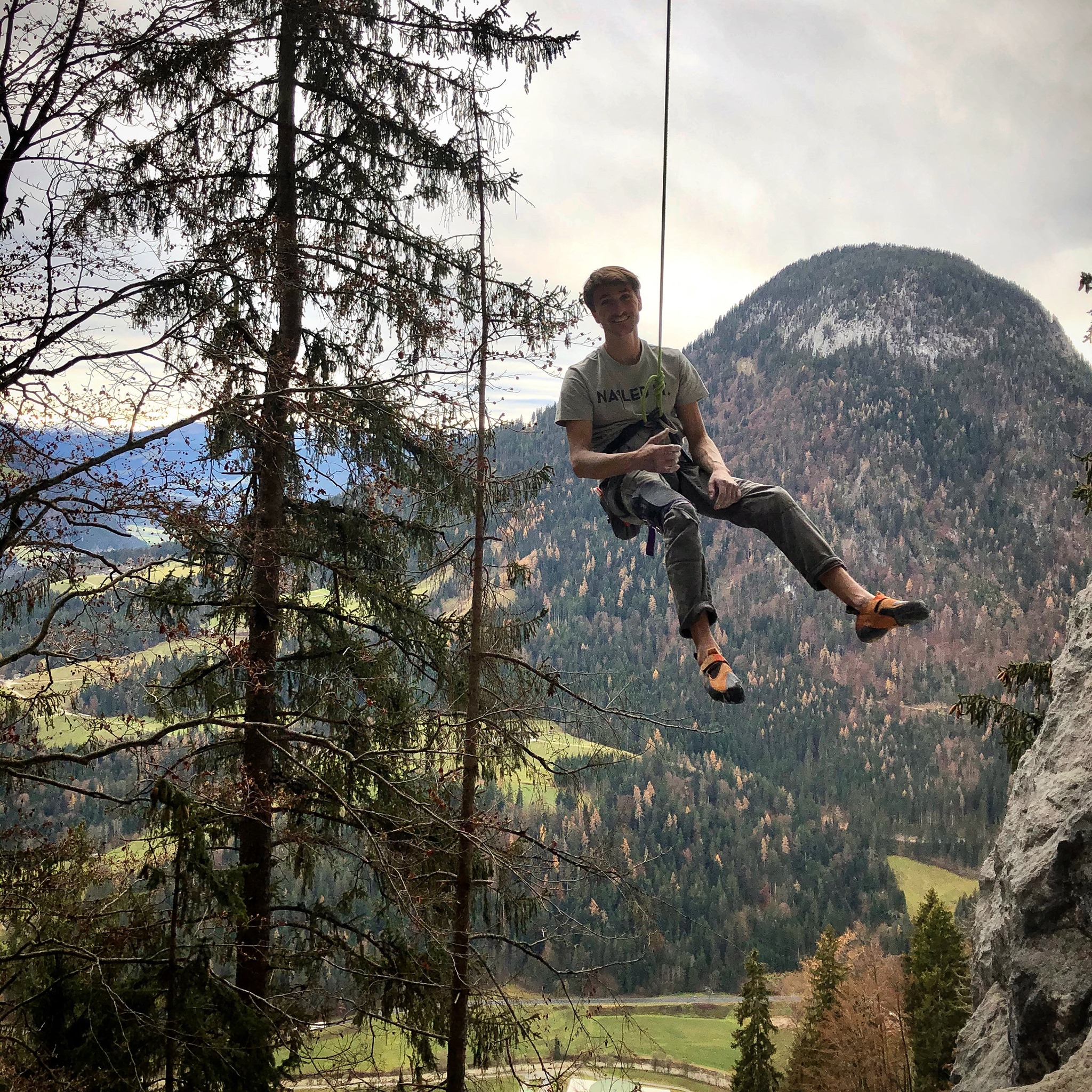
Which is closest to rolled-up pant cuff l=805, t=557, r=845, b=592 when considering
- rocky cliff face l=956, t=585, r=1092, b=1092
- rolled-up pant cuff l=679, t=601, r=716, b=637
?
rolled-up pant cuff l=679, t=601, r=716, b=637

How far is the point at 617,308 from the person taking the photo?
3.56 meters

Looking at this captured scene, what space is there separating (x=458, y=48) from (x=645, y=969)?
62493mm

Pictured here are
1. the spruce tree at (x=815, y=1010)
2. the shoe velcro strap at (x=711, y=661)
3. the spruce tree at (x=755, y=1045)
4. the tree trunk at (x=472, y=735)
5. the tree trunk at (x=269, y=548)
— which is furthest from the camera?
the spruce tree at (x=815, y=1010)

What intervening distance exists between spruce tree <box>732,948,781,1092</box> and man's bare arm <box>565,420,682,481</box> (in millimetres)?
19928

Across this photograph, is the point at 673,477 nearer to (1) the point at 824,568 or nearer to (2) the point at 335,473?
(1) the point at 824,568

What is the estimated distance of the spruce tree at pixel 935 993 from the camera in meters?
16.6

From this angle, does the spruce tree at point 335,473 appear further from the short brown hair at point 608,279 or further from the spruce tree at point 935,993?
Result: the spruce tree at point 935,993

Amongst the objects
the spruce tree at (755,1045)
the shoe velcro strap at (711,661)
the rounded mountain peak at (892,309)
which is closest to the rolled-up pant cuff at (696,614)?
the shoe velcro strap at (711,661)

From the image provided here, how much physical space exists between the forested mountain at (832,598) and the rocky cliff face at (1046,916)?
5484cm

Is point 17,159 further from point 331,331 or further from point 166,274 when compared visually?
point 331,331

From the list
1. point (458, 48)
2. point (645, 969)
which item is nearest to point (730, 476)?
point (458, 48)

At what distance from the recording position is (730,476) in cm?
337

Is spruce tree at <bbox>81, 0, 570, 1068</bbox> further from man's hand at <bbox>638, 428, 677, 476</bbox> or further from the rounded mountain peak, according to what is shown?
the rounded mountain peak

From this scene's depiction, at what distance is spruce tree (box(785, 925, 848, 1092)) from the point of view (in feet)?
68.0
